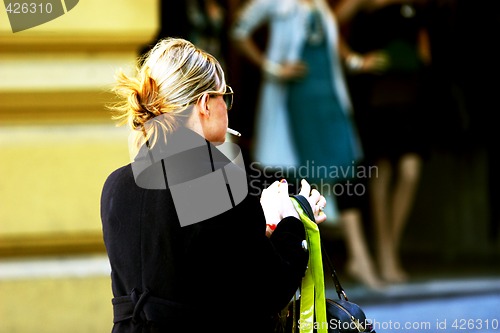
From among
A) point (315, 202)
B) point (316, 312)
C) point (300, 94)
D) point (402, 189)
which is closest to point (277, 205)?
point (315, 202)

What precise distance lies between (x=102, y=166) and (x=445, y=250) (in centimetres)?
341

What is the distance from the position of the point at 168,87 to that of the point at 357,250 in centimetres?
413

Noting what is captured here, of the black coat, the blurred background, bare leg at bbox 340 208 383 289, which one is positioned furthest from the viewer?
bare leg at bbox 340 208 383 289

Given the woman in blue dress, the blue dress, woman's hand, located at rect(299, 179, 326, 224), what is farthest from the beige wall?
woman's hand, located at rect(299, 179, 326, 224)

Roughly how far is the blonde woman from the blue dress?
3.62 metres

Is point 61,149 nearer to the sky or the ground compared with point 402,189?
nearer to the sky

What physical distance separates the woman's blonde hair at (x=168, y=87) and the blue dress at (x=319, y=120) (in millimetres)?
3664

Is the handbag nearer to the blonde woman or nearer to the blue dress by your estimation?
the blonde woman

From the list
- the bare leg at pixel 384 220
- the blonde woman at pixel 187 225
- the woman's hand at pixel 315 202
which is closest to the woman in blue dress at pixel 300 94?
the bare leg at pixel 384 220

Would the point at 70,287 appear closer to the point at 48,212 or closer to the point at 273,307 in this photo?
the point at 48,212

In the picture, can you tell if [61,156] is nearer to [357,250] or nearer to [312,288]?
[357,250]

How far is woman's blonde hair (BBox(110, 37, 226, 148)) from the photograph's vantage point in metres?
2.78

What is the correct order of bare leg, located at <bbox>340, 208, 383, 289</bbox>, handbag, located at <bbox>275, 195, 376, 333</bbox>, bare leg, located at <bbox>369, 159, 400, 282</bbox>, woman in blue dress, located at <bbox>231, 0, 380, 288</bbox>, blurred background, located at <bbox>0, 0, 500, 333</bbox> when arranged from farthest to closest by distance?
bare leg, located at <bbox>369, 159, 400, 282</bbox>
bare leg, located at <bbox>340, 208, 383, 289</bbox>
woman in blue dress, located at <bbox>231, 0, 380, 288</bbox>
blurred background, located at <bbox>0, 0, 500, 333</bbox>
handbag, located at <bbox>275, 195, 376, 333</bbox>

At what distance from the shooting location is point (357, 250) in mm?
6746
